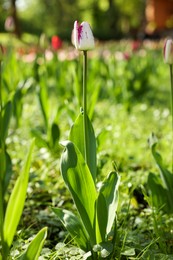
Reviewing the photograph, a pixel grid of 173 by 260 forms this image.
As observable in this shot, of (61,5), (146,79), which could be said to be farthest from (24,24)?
(146,79)

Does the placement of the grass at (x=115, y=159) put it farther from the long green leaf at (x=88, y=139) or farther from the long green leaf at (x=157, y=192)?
the long green leaf at (x=88, y=139)

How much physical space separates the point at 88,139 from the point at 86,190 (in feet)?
0.68

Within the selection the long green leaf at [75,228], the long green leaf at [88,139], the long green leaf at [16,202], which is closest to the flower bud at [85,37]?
the long green leaf at [88,139]

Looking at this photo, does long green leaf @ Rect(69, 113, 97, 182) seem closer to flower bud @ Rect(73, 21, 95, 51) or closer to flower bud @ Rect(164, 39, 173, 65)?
flower bud @ Rect(73, 21, 95, 51)

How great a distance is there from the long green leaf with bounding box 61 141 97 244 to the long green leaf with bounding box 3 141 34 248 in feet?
0.66

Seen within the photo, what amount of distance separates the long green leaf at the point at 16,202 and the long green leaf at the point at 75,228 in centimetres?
29

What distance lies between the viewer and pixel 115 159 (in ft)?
9.19

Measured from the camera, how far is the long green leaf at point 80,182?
135 cm

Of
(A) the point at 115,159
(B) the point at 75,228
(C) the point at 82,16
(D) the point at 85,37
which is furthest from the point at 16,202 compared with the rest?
(C) the point at 82,16

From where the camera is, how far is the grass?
65.8 inches

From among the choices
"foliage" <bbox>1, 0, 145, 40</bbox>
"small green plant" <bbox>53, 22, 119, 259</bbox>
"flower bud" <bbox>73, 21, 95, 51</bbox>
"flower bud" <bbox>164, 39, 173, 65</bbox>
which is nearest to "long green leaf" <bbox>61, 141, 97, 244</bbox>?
"small green plant" <bbox>53, 22, 119, 259</bbox>

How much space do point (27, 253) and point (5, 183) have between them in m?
0.81

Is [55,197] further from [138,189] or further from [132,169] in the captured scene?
[132,169]

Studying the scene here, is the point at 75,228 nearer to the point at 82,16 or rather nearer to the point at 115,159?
the point at 115,159
